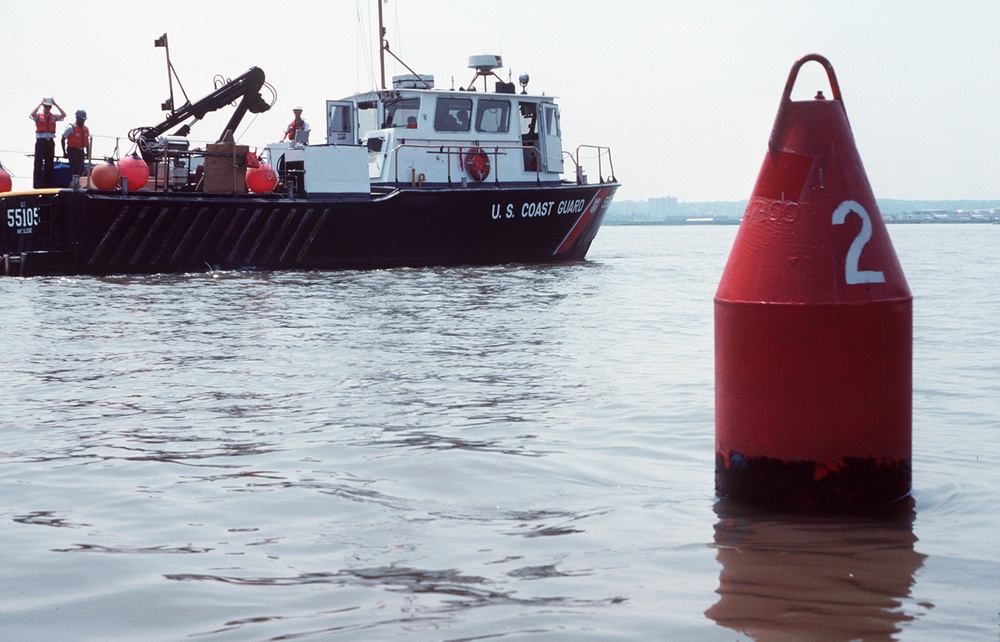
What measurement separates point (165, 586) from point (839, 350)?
190 centimetres

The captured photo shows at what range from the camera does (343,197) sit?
56.7 feet

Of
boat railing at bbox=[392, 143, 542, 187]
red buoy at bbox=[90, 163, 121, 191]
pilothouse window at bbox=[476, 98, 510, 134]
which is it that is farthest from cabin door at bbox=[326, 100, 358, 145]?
red buoy at bbox=[90, 163, 121, 191]

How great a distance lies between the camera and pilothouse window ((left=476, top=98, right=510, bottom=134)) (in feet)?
63.0

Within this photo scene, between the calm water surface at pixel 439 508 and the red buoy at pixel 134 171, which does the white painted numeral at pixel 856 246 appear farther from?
the red buoy at pixel 134 171

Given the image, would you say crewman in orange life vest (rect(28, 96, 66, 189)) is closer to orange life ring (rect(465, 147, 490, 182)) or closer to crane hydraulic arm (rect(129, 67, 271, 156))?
crane hydraulic arm (rect(129, 67, 271, 156))

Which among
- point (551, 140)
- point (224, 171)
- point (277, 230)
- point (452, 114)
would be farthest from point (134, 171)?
point (551, 140)

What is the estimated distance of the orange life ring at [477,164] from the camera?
1875cm

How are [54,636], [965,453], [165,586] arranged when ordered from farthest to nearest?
[965,453] → [165,586] → [54,636]

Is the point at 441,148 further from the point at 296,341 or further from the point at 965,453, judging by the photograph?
the point at 965,453

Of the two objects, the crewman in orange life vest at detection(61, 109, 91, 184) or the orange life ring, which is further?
the orange life ring

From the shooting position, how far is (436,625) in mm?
2350

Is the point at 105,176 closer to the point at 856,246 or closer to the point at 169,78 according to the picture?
the point at 169,78

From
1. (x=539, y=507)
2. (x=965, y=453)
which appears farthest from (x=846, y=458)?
(x=965, y=453)

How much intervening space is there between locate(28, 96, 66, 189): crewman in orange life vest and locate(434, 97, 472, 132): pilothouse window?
5.81 metres
